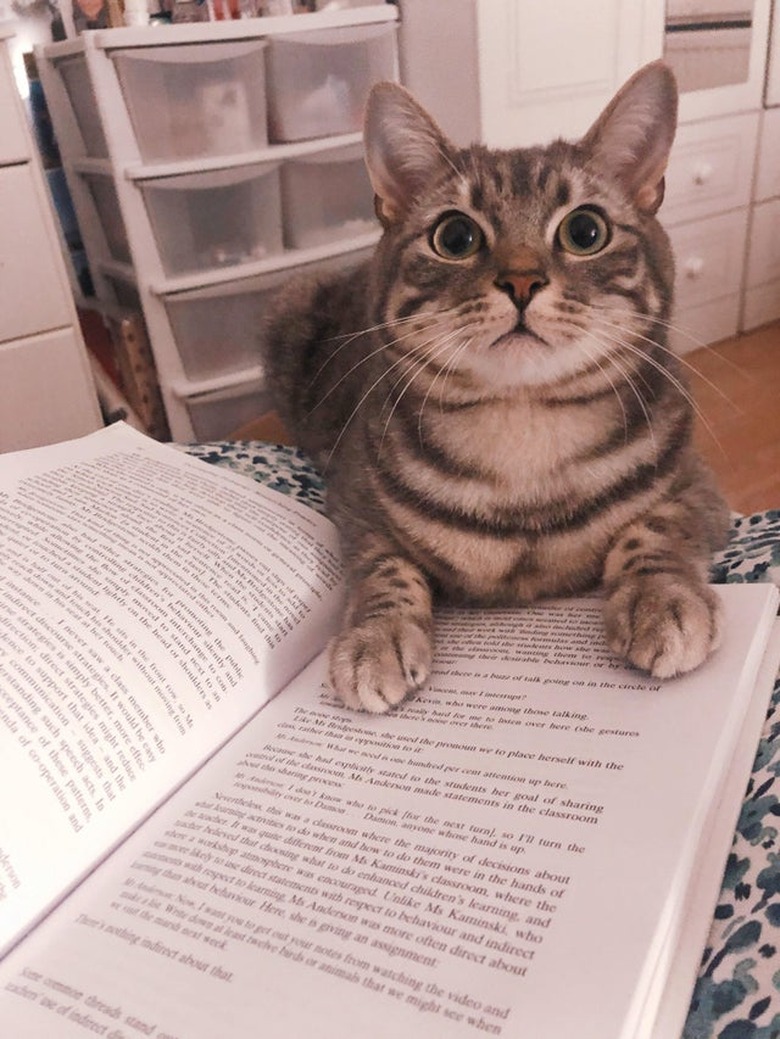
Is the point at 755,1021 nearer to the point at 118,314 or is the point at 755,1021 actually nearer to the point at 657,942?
the point at 657,942

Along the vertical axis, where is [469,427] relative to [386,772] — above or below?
above

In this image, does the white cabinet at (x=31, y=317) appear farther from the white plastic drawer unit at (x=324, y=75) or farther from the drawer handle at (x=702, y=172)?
the drawer handle at (x=702, y=172)

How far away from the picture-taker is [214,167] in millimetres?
1388

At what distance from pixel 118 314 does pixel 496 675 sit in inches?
46.0

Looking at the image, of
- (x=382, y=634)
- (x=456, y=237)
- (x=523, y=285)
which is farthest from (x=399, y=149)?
(x=382, y=634)

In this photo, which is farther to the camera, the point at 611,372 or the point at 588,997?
the point at 611,372

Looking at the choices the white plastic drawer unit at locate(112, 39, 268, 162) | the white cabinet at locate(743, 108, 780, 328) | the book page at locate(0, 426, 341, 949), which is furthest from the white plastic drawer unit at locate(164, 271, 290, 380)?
the white cabinet at locate(743, 108, 780, 328)

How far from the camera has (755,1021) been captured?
45cm

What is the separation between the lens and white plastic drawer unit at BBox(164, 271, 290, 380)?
4.91ft

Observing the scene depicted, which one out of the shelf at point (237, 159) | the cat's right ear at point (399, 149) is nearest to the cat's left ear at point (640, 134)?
the cat's right ear at point (399, 149)

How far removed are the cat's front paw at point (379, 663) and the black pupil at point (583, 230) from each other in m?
0.37

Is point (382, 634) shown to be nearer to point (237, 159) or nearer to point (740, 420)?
point (237, 159)

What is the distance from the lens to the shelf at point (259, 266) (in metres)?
1.45

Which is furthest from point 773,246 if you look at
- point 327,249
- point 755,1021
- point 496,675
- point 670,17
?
point 755,1021
